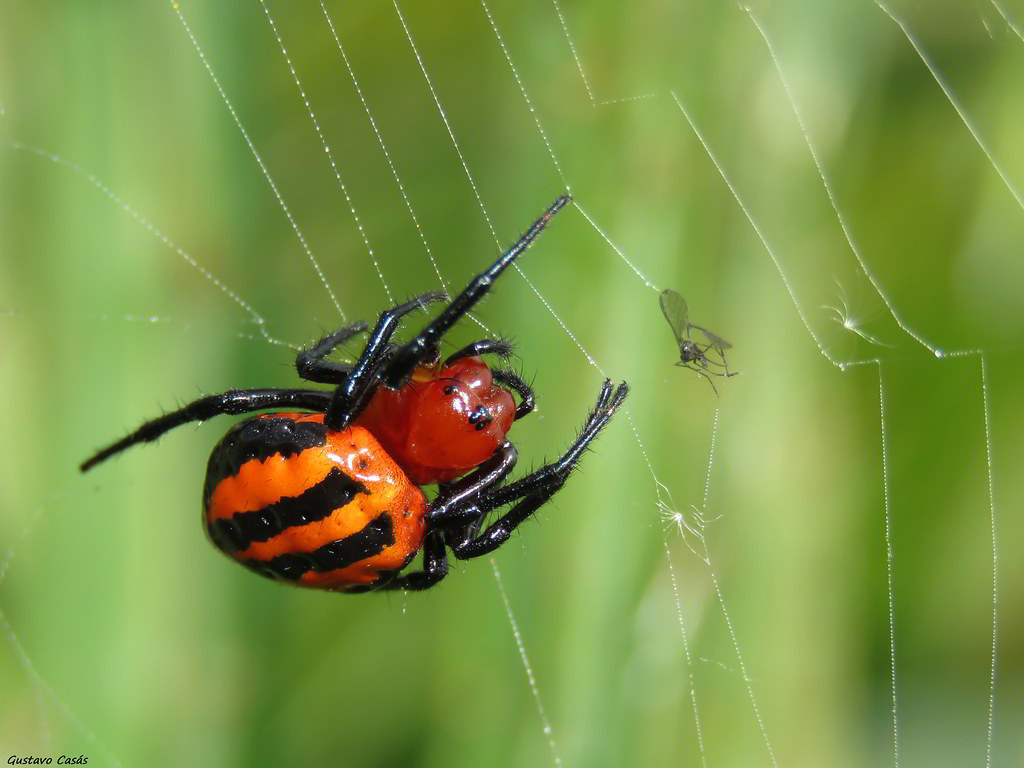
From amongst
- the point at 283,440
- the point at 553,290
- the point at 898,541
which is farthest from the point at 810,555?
→ the point at 283,440

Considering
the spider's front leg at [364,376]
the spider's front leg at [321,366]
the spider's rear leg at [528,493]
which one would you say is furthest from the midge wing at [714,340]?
the spider's front leg at [321,366]

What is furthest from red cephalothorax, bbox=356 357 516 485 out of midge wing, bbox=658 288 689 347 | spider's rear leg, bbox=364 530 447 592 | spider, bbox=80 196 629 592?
midge wing, bbox=658 288 689 347

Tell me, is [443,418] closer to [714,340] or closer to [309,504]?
[309,504]

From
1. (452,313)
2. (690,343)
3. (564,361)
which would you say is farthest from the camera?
(564,361)

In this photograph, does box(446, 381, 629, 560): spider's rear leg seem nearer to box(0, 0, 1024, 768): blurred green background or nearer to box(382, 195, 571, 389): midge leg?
box(0, 0, 1024, 768): blurred green background

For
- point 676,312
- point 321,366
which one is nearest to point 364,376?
point 321,366

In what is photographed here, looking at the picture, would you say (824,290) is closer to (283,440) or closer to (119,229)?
(283,440)

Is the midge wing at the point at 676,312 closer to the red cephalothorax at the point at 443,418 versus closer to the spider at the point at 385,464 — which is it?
the spider at the point at 385,464

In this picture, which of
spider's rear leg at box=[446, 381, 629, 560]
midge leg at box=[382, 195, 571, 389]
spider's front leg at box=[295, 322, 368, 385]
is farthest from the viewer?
spider's front leg at box=[295, 322, 368, 385]
